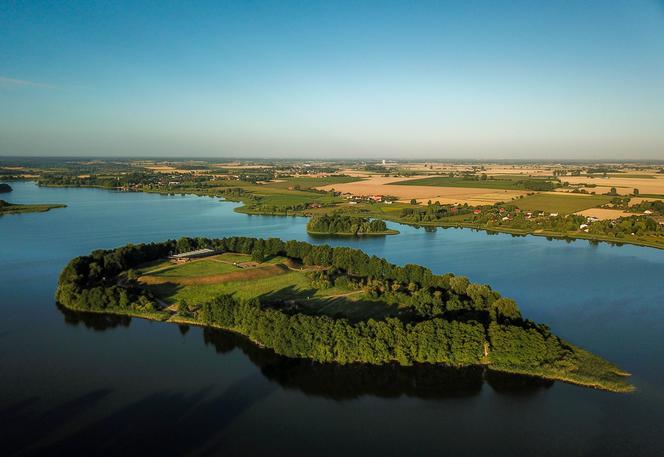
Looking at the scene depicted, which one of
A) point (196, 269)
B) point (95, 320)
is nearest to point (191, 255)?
point (196, 269)

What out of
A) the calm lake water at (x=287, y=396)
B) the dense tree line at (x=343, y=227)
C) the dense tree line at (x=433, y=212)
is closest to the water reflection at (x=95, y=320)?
the calm lake water at (x=287, y=396)

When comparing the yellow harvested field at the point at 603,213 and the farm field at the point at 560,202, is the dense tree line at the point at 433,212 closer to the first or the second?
the farm field at the point at 560,202

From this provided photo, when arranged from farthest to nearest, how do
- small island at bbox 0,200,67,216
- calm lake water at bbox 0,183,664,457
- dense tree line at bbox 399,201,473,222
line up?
small island at bbox 0,200,67,216, dense tree line at bbox 399,201,473,222, calm lake water at bbox 0,183,664,457

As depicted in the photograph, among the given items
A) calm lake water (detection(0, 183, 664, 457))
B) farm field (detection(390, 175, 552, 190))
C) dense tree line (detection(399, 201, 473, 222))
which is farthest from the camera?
farm field (detection(390, 175, 552, 190))

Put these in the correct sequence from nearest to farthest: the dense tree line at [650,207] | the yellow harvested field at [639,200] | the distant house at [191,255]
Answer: the distant house at [191,255]
the dense tree line at [650,207]
the yellow harvested field at [639,200]

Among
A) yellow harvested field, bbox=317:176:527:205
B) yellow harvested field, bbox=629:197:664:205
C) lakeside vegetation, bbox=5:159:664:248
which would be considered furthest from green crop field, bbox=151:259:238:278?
yellow harvested field, bbox=629:197:664:205

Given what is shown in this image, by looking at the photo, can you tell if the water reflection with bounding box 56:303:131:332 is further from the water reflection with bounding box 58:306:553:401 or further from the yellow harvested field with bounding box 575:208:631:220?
the yellow harvested field with bounding box 575:208:631:220

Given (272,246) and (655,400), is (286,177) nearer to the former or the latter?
(272,246)
